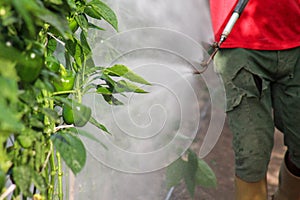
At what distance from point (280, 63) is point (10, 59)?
148cm

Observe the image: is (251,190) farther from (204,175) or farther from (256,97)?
(204,175)

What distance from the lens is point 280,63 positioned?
224cm

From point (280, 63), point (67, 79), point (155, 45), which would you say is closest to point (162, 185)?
point (280, 63)

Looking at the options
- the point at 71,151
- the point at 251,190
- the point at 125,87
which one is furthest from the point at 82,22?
the point at 251,190

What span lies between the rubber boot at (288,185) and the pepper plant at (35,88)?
51.8 inches

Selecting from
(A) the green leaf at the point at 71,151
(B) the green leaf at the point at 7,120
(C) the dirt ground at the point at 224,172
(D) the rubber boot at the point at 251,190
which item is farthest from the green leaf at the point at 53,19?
(C) the dirt ground at the point at 224,172

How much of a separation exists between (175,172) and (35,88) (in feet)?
2.28

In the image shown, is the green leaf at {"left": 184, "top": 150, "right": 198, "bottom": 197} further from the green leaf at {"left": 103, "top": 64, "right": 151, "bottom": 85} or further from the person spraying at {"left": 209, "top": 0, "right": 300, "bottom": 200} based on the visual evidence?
the person spraying at {"left": 209, "top": 0, "right": 300, "bottom": 200}

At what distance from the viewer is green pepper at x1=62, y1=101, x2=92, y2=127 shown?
1.24 metres

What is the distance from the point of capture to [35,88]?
105cm

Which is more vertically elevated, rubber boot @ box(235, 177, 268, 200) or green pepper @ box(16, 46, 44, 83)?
green pepper @ box(16, 46, 44, 83)

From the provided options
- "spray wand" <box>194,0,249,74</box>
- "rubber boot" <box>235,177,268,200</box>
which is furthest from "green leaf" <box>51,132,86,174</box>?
"rubber boot" <box>235,177,268,200</box>

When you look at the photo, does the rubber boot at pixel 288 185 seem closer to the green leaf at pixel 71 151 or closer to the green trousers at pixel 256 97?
the green trousers at pixel 256 97

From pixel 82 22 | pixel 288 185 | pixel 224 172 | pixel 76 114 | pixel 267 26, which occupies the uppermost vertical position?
pixel 267 26
